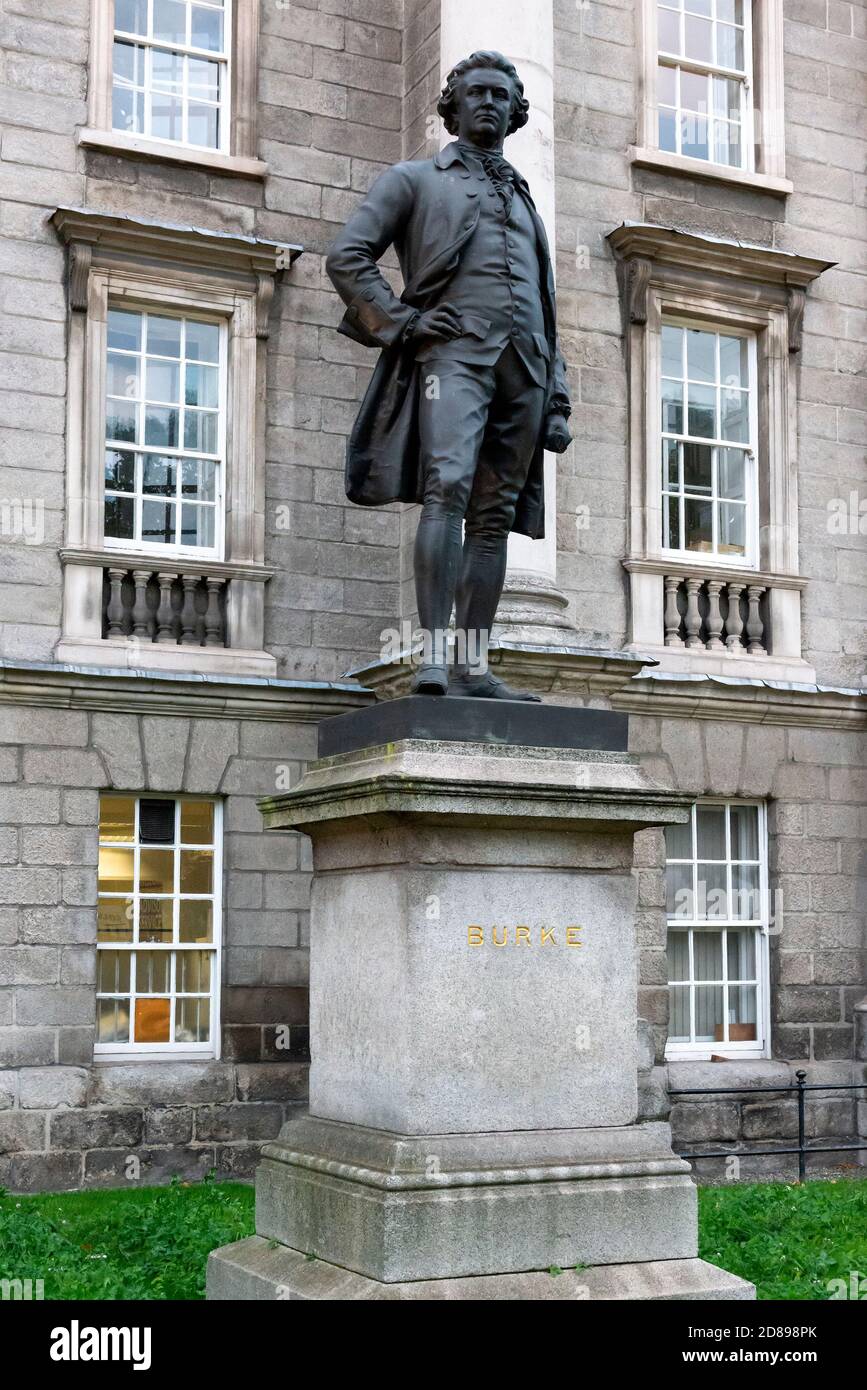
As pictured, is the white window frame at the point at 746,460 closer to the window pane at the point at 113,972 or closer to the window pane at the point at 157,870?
the window pane at the point at 157,870

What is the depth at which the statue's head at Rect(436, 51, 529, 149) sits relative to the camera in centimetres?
731

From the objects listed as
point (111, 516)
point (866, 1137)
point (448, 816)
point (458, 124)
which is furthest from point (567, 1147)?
point (866, 1137)

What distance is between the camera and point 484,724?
6.96 m

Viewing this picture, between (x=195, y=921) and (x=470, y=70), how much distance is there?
28.8 ft

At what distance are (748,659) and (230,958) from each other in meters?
5.55

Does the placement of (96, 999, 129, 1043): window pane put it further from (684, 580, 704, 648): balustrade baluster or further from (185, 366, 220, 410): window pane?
(684, 580, 704, 648): balustrade baluster

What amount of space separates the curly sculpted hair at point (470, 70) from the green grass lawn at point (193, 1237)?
536 cm

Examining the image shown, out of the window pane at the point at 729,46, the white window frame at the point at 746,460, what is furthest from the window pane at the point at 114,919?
the window pane at the point at 729,46

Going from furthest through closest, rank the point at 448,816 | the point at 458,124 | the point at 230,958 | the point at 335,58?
the point at 335,58, the point at 230,958, the point at 458,124, the point at 448,816

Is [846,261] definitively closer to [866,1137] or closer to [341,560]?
[341,560]

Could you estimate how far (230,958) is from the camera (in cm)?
1438

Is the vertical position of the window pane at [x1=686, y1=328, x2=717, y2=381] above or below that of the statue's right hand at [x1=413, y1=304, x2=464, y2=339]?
above

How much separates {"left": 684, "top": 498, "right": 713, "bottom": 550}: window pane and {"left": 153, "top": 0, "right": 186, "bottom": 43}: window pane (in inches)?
244

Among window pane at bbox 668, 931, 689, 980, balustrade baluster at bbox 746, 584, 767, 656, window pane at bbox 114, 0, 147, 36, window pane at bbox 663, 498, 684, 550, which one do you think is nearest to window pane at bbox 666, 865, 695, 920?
window pane at bbox 668, 931, 689, 980
